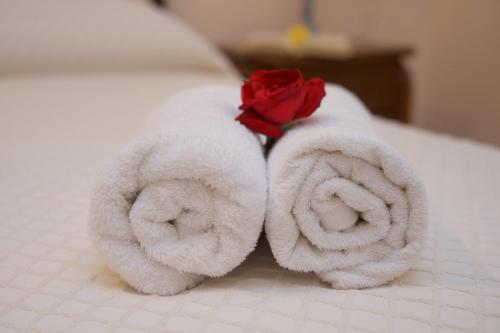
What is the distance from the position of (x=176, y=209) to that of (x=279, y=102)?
0.64ft

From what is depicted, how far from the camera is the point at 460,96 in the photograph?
2.18 meters

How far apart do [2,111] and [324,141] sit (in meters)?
0.89

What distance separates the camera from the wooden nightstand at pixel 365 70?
5.99ft

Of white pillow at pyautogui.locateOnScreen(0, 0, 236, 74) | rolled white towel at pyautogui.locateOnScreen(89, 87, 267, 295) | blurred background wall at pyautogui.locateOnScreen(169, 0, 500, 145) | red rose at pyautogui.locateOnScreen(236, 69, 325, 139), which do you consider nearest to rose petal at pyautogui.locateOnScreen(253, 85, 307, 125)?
red rose at pyautogui.locateOnScreen(236, 69, 325, 139)

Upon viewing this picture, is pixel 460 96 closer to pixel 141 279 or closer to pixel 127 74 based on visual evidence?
pixel 127 74

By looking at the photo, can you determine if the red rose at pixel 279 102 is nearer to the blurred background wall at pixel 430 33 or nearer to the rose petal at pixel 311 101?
the rose petal at pixel 311 101

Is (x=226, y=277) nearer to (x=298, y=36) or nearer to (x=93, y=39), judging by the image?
(x=93, y=39)

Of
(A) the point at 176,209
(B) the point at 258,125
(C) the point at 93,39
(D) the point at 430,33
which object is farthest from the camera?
(D) the point at 430,33

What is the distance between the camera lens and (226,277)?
0.58 meters

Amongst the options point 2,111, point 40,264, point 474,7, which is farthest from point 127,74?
point 474,7

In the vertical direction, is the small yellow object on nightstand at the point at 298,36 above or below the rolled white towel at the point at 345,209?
above

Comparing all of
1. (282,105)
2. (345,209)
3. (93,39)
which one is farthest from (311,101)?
(93,39)

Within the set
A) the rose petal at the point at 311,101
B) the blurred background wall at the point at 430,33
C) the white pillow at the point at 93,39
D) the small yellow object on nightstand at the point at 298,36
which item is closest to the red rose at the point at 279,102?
the rose petal at the point at 311,101

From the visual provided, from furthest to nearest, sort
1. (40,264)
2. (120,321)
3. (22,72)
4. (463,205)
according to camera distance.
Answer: (22,72) → (463,205) → (40,264) → (120,321)
